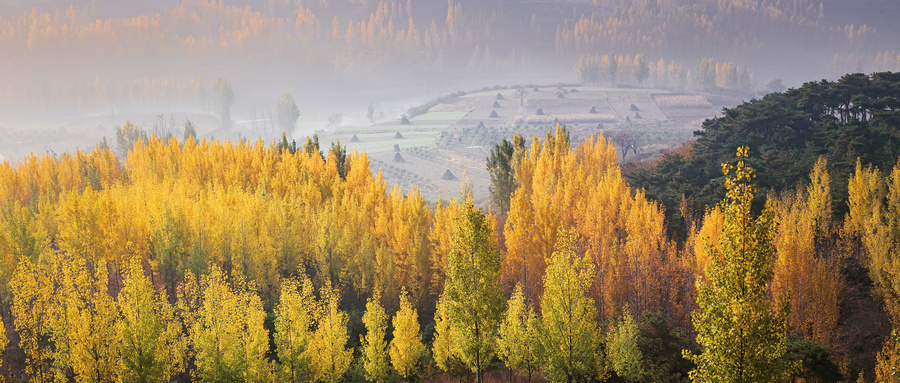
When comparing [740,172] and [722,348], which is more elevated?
[740,172]

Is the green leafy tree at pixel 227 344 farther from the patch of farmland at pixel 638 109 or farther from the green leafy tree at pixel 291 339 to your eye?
the patch of farmland at pixel 638 109

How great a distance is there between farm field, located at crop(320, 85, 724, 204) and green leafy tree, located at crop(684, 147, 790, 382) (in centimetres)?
9507

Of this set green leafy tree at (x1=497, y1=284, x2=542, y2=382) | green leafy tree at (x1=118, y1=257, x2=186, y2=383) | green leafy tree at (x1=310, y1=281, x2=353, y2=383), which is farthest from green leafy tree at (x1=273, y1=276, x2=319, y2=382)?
green leafy tree at (x1=497, y1=284, x2=542, y2=382)

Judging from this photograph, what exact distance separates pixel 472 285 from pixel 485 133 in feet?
462

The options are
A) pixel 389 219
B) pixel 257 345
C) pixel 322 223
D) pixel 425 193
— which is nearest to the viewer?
pixel 257 345

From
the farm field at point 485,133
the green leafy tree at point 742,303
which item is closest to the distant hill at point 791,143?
the farm field at point 485,133

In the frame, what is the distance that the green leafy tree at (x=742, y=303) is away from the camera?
58.9ft

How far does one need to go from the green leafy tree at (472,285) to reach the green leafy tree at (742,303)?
13139 mm

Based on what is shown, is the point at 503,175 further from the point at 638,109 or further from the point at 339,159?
the point at 638,109

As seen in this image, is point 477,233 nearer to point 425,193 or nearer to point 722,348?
point 722,348

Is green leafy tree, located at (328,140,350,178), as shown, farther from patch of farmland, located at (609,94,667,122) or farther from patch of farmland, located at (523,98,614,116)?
patch of farmland, located at (609,94,667,122)

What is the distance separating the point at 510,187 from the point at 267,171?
33.0 m

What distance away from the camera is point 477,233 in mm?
30141

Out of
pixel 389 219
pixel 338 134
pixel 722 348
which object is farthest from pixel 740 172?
pixel 338 134
